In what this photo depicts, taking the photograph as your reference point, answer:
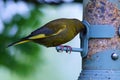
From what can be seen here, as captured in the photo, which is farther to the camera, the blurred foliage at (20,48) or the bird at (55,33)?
the blurred foliage at (20,48)

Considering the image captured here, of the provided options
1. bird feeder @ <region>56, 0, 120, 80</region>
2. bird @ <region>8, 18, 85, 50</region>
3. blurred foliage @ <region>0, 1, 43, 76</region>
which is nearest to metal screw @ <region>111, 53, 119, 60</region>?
bird feeder @ <region>56, 0, 120, 80</region>

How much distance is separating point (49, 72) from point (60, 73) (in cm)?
10

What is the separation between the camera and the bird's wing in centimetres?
638

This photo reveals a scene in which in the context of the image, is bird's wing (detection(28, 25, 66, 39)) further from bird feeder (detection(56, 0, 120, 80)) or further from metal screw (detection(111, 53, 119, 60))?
metal screw (detection(111, 53, 119, 60))

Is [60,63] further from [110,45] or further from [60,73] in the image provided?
[110,45]

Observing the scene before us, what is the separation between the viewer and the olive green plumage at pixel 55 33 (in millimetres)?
6414

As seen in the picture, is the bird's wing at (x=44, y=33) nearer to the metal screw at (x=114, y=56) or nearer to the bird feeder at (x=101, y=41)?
the bird feeder at (x=101, y=41)

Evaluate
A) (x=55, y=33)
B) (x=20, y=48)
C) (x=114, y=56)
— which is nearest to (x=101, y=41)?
(x=114, y=56)

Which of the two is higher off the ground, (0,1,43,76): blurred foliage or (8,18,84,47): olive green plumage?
(8,18,84,47): olive green plumage

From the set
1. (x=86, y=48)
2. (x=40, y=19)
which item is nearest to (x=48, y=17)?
(x=40, y=19)

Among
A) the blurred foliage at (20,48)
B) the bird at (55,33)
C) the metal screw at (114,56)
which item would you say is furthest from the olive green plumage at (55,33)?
the blurred foliage at (20,48)

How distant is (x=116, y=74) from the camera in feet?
20.6

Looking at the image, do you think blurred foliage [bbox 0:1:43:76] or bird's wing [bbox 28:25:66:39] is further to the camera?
blurred foliage [bbox 0:1:43:76]

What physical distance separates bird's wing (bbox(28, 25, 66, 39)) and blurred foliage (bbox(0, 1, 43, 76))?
44 cm
